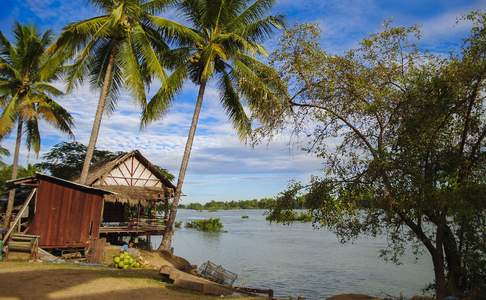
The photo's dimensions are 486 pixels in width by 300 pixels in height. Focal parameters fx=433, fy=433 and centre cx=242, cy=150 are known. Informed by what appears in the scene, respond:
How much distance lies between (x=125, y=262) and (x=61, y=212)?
4.10 meters

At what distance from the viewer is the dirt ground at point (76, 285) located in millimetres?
10023

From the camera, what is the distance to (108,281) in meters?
11.5

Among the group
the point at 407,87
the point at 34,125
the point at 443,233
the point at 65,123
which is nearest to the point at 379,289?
the point at 443,233

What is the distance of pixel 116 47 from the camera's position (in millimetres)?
20406

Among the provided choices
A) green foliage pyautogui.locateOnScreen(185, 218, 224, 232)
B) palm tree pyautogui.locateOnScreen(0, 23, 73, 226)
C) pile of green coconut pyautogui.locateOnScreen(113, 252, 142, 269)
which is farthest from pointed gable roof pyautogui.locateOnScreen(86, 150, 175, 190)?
green foliage pyautogui.locateOnScreen(185, 218, 224, 232)

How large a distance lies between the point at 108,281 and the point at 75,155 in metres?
26.6

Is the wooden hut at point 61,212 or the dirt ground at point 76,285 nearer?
the dirt ground at point 76,285

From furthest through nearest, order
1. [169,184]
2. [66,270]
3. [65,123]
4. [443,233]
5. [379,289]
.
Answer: [169,184] < [65,123] < [379,289] < [66,270] < [443,233]

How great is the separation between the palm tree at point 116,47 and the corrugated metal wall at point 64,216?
222cm

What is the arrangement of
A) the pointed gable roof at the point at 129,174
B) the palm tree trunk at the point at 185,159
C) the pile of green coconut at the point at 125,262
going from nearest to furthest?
the pile of green coconut at the point at 125,262
the palm tree trunk at the point at 185,159
the pointed gable roof at the point at 129,174

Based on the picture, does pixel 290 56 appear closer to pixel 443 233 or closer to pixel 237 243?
pixel 443 233

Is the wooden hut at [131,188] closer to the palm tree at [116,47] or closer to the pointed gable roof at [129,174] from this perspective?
the pointed gable roof at [129,174]

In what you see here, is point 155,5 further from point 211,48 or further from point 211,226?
point 211,226

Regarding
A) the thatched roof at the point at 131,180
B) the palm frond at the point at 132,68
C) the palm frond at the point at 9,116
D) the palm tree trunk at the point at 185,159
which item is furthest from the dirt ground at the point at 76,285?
the palm frond at the point at 9,116
